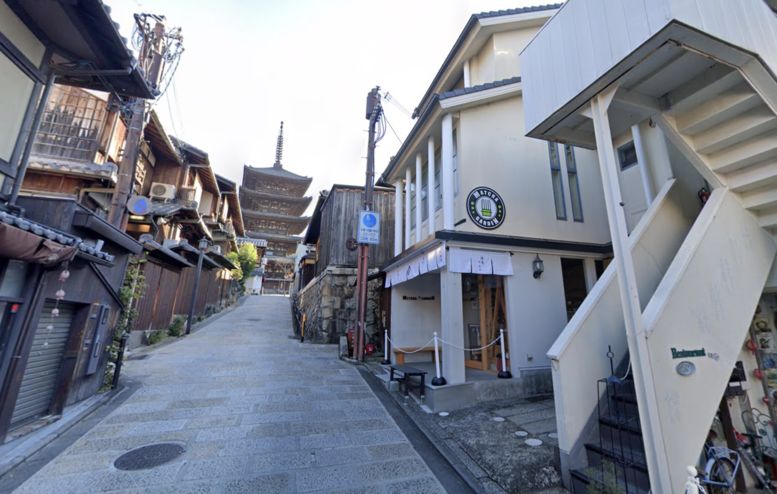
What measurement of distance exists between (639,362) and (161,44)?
14.5 metres

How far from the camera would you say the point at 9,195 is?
4.43m

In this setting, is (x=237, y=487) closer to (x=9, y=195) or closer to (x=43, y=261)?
(x=43, y=261)

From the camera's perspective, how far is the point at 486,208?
7.38m

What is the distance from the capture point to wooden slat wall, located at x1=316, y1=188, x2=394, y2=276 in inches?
551

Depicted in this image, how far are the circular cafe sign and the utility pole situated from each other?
410cm

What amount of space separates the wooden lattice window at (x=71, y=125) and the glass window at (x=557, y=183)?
590 inches

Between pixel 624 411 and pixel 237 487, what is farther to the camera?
pixel 624 411

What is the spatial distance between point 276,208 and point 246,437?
38691 mm

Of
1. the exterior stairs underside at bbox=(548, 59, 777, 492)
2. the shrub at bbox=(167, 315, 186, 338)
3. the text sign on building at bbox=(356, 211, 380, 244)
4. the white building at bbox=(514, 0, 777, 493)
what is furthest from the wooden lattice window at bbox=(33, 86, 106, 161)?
the exterior stairs underside at bbox=(548, 59, 777, 492)

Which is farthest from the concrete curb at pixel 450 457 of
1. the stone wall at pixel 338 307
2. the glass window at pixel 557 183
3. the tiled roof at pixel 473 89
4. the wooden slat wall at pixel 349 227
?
the wooden slat wall at pixel 349 227

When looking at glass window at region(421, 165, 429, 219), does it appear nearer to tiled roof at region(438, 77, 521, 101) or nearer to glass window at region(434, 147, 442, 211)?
glass window at region(434, 147, 442, 211)

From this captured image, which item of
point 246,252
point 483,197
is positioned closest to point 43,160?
point 483,197

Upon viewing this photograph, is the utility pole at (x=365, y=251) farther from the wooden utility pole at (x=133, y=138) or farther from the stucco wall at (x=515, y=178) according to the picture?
the wooden utility pole at (x=133, y=138)

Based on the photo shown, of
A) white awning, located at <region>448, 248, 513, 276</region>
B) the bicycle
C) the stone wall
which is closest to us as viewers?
the bicycle
